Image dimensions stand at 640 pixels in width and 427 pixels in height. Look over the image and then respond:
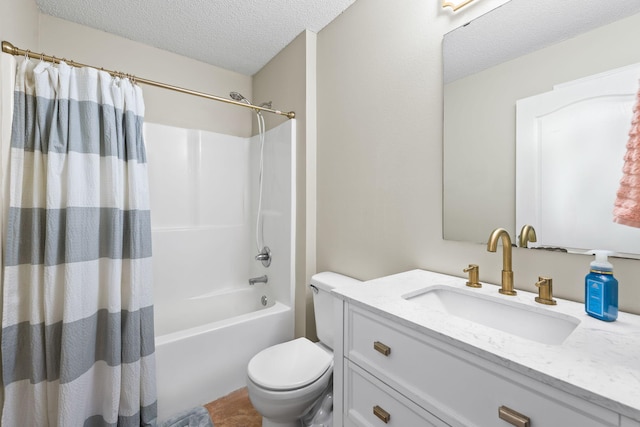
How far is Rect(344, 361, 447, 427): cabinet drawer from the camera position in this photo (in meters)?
0.75

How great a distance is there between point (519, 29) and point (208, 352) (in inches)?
84.5

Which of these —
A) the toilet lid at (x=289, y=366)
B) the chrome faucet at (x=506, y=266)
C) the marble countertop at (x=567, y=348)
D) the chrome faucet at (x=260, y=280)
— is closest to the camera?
the marble countertop at (x=567, y=348)

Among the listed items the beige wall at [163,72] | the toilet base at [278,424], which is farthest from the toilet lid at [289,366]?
the beige wall at [163,72]

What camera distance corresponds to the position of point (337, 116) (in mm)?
1817

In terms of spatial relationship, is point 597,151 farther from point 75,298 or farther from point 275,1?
point 75,298

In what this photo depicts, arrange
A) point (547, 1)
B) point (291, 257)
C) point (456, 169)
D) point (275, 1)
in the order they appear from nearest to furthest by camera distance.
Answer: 1. point (547, 1)
2. point (456, 169)
3. point (275, 1)
4. point (291, 257)

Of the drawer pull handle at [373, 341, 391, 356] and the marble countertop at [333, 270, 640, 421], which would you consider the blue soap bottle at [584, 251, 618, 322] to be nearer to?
the marble countertop at [333, 270, 640, 421]

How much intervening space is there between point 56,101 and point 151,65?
1131 mm

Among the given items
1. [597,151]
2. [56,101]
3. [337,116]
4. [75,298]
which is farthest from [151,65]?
[597,151]

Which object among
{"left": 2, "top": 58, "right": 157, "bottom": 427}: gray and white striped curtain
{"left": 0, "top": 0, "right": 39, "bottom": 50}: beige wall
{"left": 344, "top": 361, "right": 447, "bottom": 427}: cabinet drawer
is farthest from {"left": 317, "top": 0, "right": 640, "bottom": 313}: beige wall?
{"left": 0, "top": 0, "right": 39, "bottom": 50}: beige wall

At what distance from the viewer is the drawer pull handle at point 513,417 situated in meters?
0.55

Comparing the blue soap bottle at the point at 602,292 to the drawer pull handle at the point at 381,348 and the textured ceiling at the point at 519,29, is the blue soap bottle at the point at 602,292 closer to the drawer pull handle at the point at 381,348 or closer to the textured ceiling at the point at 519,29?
the drawer pull handle at the point at 381,348

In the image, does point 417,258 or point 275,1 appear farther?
point 275,1

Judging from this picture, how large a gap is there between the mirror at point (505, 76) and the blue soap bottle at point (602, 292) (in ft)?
0.44
